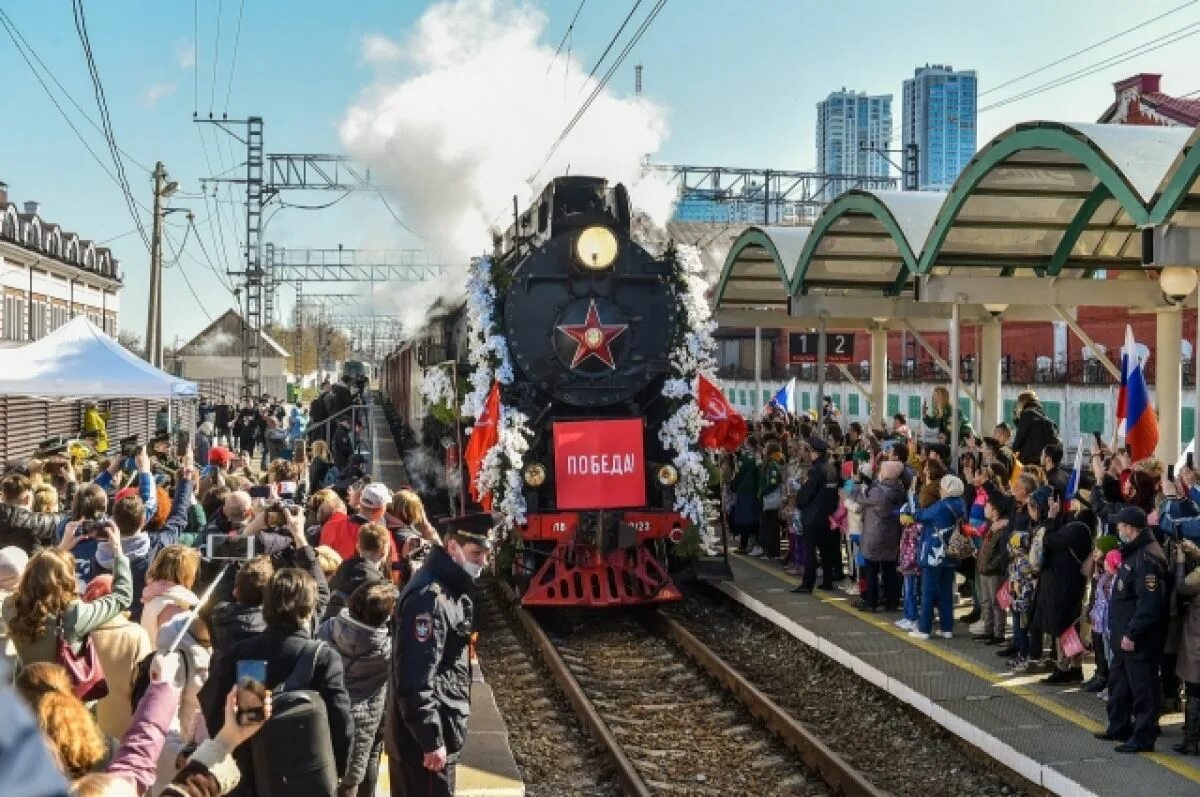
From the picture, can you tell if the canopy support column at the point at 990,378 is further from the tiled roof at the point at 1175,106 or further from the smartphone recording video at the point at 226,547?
the tiled roof at the point at 1175,106

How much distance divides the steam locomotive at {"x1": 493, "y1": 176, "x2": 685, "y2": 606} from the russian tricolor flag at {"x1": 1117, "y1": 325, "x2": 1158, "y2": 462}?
406 centimetres

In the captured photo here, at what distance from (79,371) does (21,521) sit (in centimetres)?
627

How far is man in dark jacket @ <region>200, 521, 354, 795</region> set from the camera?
13.9 feet

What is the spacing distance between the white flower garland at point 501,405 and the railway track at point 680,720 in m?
1.24

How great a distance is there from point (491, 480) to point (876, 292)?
31.2ft

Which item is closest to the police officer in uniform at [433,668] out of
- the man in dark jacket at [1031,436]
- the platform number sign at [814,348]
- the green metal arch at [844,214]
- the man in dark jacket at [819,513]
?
the man in dark jacket at [819,513]

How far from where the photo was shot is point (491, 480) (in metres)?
11.4

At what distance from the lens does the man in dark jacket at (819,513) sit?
1223cm

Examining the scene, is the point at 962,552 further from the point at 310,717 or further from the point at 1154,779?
the point at 310,717

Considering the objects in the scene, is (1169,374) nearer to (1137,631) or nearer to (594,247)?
(594,247)

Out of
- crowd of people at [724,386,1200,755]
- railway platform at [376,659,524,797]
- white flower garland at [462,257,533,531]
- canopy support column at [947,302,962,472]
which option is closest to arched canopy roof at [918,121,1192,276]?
canopy support column at [947,302,962,472]

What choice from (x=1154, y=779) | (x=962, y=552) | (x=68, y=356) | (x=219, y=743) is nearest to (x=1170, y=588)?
(x=1154, y=779)

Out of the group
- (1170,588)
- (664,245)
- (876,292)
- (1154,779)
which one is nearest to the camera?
(1154,779)

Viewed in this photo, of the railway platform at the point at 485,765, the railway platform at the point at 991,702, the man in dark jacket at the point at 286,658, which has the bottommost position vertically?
the railway platform at the point at 485,765
